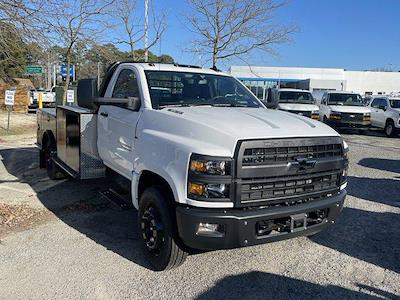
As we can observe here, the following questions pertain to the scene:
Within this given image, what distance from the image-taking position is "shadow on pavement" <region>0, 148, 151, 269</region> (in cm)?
486

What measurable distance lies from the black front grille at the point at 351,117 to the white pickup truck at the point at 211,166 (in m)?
14.1

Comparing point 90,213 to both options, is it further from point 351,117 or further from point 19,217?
point 351,117

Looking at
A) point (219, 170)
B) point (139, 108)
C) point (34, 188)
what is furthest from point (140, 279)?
point (34, 188)

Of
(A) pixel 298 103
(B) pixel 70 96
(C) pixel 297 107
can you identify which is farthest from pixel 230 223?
(B) pixel 70 96

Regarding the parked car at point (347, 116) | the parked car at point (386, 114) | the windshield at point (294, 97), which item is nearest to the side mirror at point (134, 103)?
the windshield at point (294, 97)

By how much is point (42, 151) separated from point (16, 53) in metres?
3.05

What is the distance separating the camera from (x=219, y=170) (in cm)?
352

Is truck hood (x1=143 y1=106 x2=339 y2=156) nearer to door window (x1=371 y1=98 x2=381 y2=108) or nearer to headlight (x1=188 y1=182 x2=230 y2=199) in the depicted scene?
headlight (x1=188 y1=182 x2=230 y2=199)

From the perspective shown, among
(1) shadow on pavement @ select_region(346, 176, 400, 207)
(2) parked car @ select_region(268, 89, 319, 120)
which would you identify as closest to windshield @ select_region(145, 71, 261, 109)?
(1) shadow on pavement @ select_region(346, 176, 400, 207)

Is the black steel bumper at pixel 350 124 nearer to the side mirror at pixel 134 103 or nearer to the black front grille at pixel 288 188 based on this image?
the black front grille at pixel 288 188

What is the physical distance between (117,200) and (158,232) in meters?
1.33

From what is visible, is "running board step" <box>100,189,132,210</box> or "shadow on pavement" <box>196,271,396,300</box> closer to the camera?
"shadow on pavement" <box>196,271,396,300</box>

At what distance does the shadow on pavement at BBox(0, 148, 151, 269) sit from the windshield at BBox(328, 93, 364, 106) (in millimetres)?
14697

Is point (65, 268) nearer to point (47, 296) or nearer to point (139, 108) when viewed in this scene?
point (47, 296)
